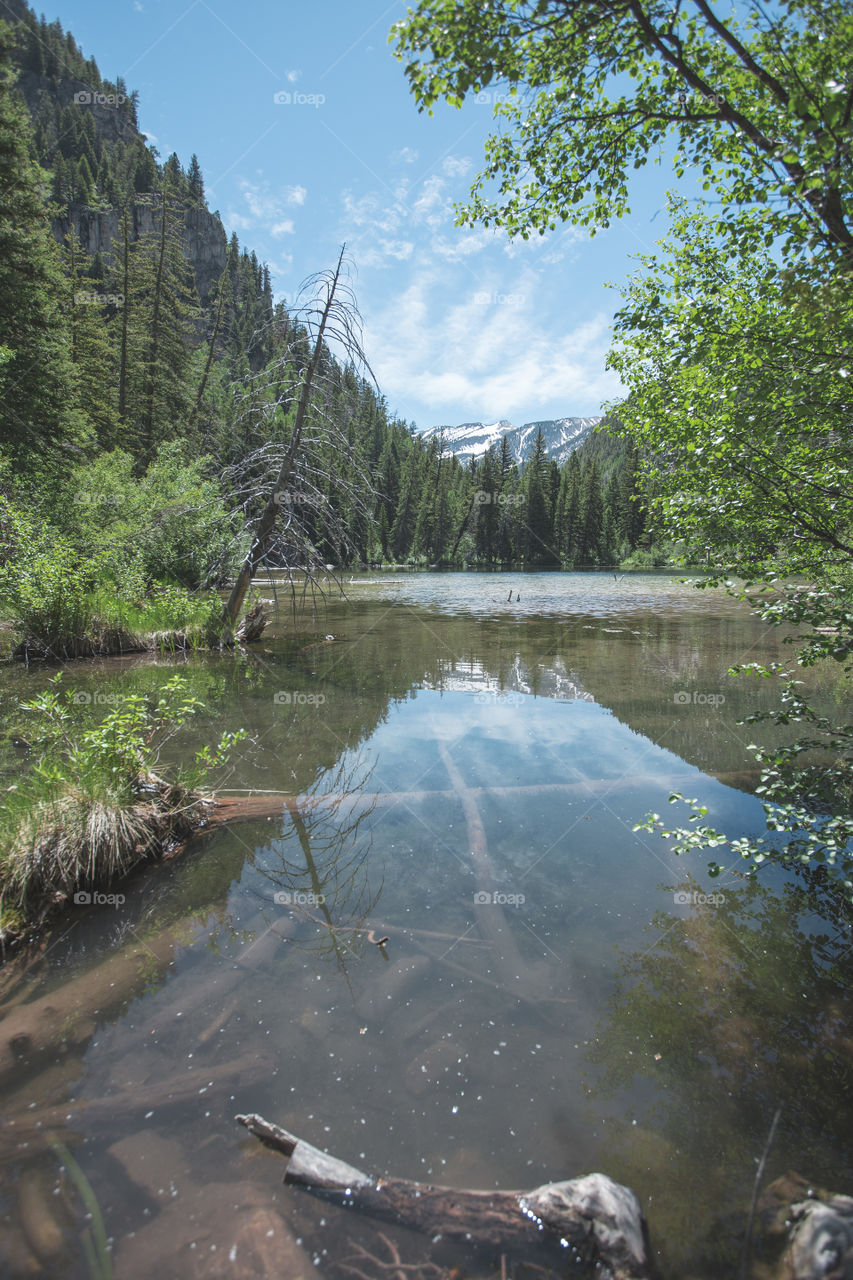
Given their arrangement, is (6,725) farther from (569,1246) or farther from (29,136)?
(29,136)

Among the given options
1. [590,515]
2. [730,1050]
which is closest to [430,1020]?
[730,1050]

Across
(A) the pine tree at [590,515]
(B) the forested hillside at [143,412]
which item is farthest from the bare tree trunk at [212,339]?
(A) the pine tree at [590,515]

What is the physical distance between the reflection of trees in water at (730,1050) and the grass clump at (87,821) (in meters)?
3.82

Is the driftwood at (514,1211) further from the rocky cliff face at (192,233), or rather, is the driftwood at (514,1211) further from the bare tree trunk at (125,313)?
the rocky cliff face at (192,233)

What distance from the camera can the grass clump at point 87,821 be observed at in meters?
4.06

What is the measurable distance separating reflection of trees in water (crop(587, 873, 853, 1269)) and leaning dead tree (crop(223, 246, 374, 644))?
10295 millimetres

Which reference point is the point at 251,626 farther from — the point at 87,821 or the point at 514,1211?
the point at 514,1211

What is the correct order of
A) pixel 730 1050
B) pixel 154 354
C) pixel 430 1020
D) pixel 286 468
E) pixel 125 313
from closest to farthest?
pixel 730 1050, pixel 430 1020, pixel 286 468, pixel 125 313, pixel 154 354

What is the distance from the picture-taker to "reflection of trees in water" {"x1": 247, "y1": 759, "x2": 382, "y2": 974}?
13.7ft

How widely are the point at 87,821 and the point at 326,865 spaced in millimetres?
1958

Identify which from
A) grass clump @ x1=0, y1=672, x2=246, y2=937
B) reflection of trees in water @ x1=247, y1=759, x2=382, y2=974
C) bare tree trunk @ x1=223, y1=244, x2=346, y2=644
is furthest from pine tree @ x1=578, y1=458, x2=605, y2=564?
grass clump @ x1=0, y1=672, x2=246, y2=937

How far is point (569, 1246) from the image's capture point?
2.18 m

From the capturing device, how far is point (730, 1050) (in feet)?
10.3

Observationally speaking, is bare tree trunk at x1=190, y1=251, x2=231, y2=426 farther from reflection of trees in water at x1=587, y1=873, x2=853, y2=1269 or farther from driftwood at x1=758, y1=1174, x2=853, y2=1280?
driftwood at x1=758, y1=1174, x2=853, y2=1280
